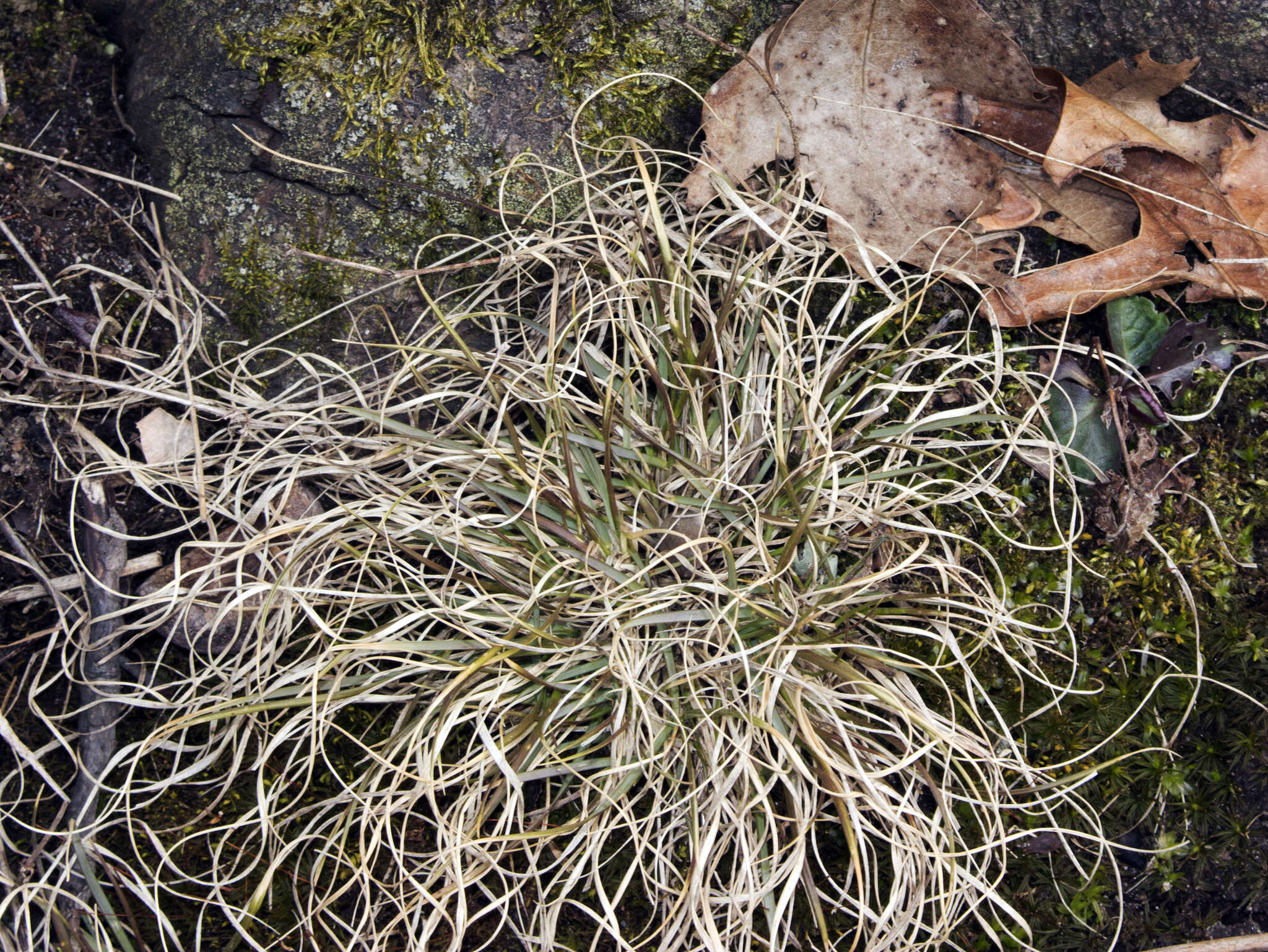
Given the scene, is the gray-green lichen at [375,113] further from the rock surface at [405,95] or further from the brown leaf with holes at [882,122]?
the brown leaf with holes at [882,122]

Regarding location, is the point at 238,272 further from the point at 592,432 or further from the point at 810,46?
the point at 810,46

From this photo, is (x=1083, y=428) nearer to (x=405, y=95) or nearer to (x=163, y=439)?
(x=405, y=95)

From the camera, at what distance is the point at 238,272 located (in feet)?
5.23

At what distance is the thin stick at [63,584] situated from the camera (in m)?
1.51

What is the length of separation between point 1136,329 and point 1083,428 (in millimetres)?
222

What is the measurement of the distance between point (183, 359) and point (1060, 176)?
1.70 m

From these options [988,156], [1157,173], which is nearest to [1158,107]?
[1157,173]

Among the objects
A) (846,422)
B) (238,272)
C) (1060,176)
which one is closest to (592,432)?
(846,422)

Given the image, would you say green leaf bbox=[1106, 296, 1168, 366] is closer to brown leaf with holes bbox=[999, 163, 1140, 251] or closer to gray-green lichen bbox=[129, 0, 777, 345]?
Answer: brown leaf with holes bbox=[999, 163, 1140, 251]

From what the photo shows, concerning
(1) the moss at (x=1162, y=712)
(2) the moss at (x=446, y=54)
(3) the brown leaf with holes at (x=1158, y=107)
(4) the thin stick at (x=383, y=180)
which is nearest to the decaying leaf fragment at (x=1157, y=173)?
(3) the brown leaf with holes at (x=1158, y=107)

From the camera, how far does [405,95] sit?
1543mm

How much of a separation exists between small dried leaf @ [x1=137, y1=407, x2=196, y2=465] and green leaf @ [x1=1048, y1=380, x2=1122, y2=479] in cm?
167

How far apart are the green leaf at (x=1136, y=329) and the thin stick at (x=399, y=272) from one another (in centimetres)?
119

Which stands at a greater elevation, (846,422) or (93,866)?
(846,422)
